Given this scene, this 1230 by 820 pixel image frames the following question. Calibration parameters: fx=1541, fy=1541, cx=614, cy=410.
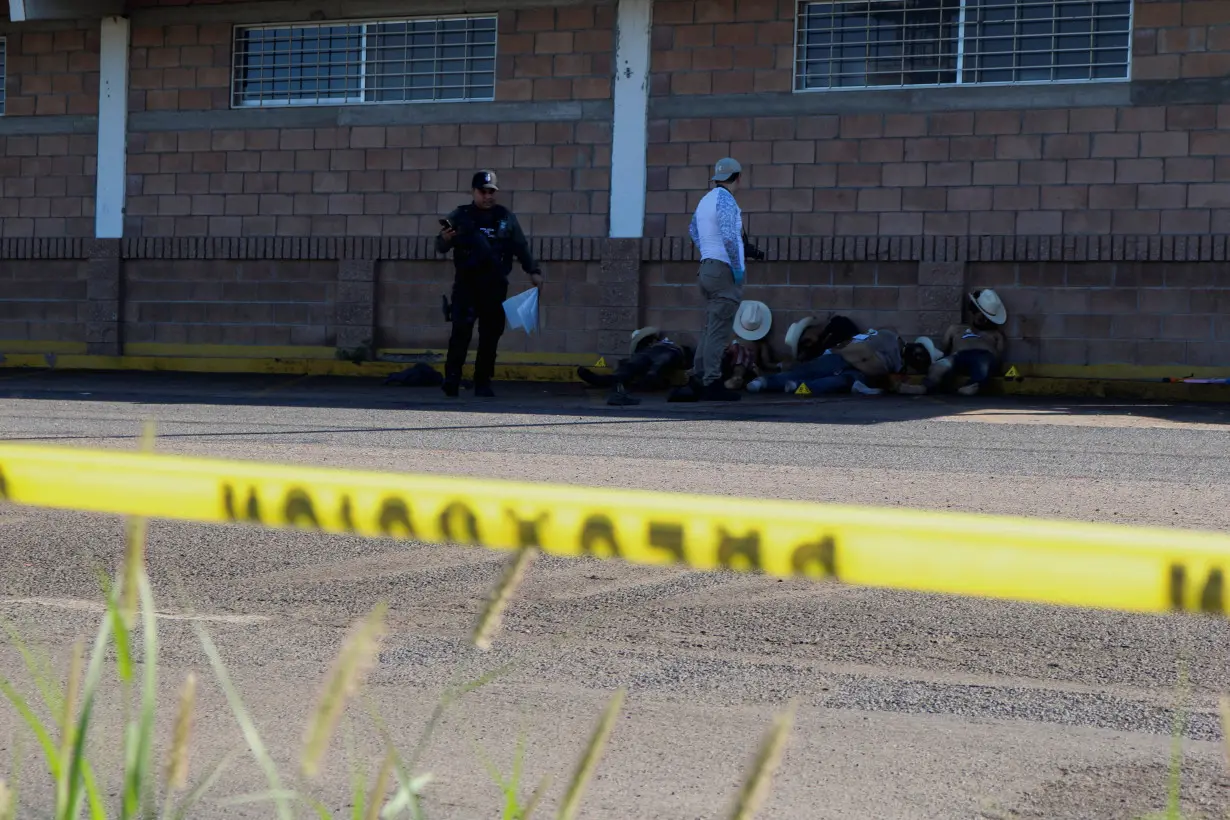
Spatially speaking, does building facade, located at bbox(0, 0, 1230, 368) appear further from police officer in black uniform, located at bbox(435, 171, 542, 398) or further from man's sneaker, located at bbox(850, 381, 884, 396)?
police officer in black uniform, located at bbox(435, 171, 542, 398)

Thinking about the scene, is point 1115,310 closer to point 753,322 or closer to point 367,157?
point 753,322

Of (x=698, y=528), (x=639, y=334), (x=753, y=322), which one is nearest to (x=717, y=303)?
(x=753, y=322)

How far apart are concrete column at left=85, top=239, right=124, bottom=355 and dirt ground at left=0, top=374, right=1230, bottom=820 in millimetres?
11032

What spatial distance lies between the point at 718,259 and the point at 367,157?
607cm

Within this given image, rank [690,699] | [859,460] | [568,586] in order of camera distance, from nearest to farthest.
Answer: [690,699] < [568,586] < [859,460]

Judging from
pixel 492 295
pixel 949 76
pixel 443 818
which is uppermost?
pixel 949 76

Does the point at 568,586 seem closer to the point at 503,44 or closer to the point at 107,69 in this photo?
the point at 503,44

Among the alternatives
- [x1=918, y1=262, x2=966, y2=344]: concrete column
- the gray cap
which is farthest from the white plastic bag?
[x1=918, y1=262, x2=966, y2=344]: concrete column

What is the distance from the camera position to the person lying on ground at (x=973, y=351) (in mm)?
14000

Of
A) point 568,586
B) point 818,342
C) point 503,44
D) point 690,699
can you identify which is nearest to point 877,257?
point 818,342

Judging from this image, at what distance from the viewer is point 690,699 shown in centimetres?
362

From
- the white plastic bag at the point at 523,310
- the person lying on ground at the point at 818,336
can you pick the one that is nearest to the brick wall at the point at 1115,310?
the person lying on ground at the point at 818,336

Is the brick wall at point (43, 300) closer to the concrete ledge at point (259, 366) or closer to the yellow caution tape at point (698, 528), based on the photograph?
the concrete ledge at point (259, 366)

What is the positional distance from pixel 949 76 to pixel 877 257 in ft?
6.31
